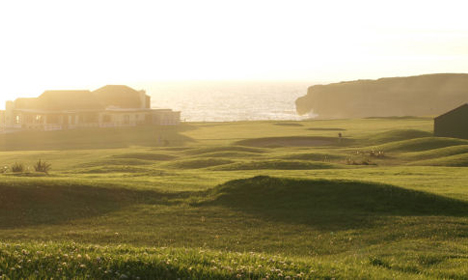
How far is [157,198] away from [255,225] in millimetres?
6114

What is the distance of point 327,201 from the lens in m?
23.0

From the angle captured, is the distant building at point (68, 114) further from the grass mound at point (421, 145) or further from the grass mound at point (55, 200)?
the grass mound at point (55, 200)

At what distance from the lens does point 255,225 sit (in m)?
19.8

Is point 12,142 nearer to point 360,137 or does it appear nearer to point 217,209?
point 360,137

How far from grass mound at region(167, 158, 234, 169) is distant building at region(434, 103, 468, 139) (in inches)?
1125

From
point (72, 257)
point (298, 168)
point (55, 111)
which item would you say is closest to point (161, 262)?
point (72, 257)

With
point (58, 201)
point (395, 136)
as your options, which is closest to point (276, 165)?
point (58, 201)

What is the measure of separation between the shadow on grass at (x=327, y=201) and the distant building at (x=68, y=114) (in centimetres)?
6712

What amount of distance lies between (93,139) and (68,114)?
16.8m

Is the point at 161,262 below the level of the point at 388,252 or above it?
above

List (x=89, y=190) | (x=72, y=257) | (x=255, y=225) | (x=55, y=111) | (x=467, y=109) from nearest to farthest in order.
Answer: (x=72, y=257) < (x=255, y=225) < (x=89, y=190) < (x=467, y=109) < (x=55, y=111)

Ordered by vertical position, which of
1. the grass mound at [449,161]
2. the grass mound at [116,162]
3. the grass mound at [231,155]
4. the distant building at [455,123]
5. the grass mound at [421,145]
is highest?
the distant building at [455,123]

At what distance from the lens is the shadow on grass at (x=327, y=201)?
20.8m

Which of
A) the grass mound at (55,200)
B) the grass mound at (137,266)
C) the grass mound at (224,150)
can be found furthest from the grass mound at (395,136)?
the grass mound at (137,266)
